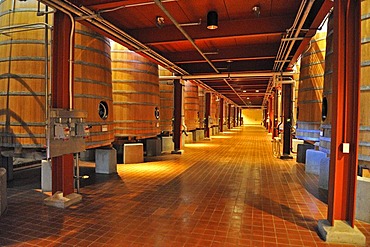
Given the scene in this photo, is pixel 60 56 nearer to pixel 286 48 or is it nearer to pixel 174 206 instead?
pixel 174 206

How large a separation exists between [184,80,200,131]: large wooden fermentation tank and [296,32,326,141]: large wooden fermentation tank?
25.8ft

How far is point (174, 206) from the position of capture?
432cm

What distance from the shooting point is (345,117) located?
3.29 metres

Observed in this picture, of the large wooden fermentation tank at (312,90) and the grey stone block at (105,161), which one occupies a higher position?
the large wooden fermentation tank at (312,90)

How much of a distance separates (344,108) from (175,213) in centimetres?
281

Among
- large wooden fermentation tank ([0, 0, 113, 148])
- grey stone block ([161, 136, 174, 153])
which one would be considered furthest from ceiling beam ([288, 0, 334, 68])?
grey stone block ([161, 136, 174, 153])

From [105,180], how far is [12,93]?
8.70 feet

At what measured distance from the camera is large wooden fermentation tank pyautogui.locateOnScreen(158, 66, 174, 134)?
10.7 meters

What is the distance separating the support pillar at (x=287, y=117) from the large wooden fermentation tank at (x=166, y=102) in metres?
4.54

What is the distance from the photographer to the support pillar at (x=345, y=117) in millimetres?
3236

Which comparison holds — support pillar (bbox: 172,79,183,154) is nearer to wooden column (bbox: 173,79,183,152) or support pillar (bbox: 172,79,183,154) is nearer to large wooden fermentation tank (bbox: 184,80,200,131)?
wooden column (bbox: 173,79,183,152)

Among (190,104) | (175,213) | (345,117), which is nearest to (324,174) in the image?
(345,117)

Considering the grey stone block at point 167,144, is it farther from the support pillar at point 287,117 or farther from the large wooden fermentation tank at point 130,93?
the support pillar at point 287,117

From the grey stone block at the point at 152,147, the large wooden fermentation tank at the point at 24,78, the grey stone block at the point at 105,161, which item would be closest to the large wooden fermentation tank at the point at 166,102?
the grey stone block at the point at 152,147
